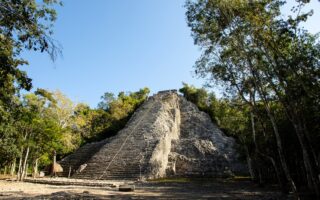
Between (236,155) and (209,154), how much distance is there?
2577 millimetres

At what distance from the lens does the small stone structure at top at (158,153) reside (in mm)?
24141

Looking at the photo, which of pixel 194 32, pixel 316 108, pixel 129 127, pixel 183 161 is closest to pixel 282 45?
pixel 316 108

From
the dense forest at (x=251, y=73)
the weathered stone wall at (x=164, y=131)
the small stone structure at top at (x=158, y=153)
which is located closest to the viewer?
the dense forest at (x=251, y=73)

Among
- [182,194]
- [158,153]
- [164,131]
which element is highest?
[164,131]

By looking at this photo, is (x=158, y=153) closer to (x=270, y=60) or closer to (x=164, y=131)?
(x=164, y=131)

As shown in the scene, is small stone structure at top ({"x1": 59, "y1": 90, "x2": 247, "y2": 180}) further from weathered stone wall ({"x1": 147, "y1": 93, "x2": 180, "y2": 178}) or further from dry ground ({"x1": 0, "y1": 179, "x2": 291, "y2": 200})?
dry ground ({"x1": 0, "y1": 179, "x2": 291, "y2": 200})

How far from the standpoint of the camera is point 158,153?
25.0m

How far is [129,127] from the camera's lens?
33.5 metres

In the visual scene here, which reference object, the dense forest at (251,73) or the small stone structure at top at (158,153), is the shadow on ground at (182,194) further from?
the small stone structure at top at (158,153)

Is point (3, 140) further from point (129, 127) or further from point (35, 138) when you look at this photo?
point (129, 127)

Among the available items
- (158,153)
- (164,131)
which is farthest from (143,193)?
(164,131)

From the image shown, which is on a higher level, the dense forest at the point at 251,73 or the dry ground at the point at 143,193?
the dense forest at the point at 251,73

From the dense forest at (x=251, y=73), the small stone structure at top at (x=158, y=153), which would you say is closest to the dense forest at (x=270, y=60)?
the dense forest at (x=251, y=73)

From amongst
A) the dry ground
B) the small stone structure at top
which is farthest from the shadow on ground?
the small stone structure at top
